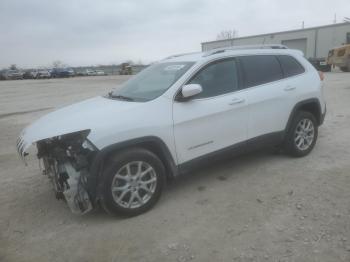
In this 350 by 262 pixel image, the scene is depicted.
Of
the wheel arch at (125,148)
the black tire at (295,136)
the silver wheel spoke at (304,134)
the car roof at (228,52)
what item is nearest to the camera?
the wheel arch at (125,148)

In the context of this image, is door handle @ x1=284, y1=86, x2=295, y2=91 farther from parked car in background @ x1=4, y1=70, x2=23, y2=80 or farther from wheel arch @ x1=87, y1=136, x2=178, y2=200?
parked car in background @ x1=4, y1=70, x2=23, y2=80

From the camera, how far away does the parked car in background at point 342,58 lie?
25.9 m

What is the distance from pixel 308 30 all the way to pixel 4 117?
36812 mm

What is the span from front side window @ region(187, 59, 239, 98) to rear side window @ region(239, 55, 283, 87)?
204 millimetres

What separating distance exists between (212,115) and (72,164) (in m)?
1.72

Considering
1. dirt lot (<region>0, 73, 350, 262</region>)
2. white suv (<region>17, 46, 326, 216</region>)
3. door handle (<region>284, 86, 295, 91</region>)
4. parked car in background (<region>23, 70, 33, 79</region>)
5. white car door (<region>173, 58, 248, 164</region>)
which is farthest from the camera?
parked car in background (<region>23, 70, 33, 79</region>)

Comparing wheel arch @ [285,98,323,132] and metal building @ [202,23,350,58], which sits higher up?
metal building @ [202,23,350,58]

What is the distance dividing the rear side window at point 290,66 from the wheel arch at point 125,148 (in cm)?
240

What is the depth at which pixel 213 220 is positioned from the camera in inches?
141

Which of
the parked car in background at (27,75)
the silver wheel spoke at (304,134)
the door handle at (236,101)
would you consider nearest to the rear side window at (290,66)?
the silver wheel spoke at (304,134)

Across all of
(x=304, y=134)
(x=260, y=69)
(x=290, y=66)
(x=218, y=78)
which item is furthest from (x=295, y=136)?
(x=218, y=78)

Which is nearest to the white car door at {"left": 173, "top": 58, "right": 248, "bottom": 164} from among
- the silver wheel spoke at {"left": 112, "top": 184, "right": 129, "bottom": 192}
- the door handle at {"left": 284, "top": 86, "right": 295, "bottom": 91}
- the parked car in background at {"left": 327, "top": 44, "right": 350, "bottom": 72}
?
the silver wheel spoke at {"left": 112, "top": 184, "right": 129, "bottom": 192}

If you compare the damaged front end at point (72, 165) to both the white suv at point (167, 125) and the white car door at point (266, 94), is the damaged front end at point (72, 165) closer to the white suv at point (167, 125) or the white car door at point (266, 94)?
the white suv at point (167, 125)

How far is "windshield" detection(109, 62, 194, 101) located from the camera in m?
4.13
